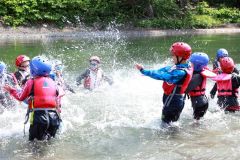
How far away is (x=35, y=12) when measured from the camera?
3061 cm

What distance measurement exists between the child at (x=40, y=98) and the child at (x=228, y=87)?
372 centimetres

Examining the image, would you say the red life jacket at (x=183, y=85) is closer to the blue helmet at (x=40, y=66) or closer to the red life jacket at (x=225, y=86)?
the red life jacket at (x=225, y=86)

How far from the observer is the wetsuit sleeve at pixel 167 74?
7645 millimetres

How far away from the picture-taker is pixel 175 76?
779 centimetres

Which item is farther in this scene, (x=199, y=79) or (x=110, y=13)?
(x=110, y=13)

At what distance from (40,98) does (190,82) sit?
296 cm

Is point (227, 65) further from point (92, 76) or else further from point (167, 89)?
point (92, 76)

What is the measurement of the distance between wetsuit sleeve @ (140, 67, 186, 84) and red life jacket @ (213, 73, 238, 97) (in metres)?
1.69

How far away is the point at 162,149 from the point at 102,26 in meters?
24.6

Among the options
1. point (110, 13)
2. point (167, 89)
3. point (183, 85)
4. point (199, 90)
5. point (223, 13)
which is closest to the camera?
point (183, 85)

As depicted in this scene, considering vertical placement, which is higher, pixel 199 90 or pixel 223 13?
pixel 199 90

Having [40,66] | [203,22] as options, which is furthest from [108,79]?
[203,22]

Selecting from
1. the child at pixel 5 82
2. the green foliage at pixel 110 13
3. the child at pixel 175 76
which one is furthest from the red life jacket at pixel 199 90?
the green foliage at pixel 110 13

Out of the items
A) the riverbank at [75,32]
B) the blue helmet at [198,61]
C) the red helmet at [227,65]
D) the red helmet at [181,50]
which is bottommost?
the riverbank at [75,32]
